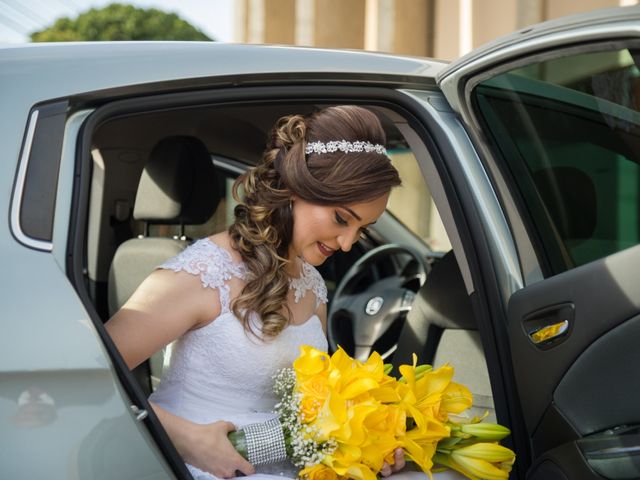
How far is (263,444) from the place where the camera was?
5.99ft

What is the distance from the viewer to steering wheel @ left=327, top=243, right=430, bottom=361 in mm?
3098

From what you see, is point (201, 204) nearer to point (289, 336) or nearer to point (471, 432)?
point (289, 336)

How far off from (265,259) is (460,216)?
19.4 inches

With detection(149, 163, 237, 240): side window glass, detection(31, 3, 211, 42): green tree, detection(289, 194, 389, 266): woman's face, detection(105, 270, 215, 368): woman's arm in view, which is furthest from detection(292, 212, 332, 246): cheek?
detection(31, 3, 211, 42): green tree

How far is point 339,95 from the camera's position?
202 cm

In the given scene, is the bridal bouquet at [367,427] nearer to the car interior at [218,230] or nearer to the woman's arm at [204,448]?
the woman's arm at [204,448]

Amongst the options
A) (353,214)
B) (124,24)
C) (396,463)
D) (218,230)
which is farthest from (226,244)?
(124,24)

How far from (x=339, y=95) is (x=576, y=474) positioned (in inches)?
38.9

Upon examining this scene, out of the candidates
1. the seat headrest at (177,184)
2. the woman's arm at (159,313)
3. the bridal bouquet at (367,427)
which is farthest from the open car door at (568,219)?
the seat headrest at (177,184)

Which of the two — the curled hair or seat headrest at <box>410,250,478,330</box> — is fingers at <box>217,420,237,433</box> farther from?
seat headrest at <box>410,250,478,330</box>

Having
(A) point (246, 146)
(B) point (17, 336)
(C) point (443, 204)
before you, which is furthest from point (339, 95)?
(A) point (246, 146)

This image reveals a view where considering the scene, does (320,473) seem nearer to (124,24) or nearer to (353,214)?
(353,214)

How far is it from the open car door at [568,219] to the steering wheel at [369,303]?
3.80 ft

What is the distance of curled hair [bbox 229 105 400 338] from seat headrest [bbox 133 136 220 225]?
488 mm
